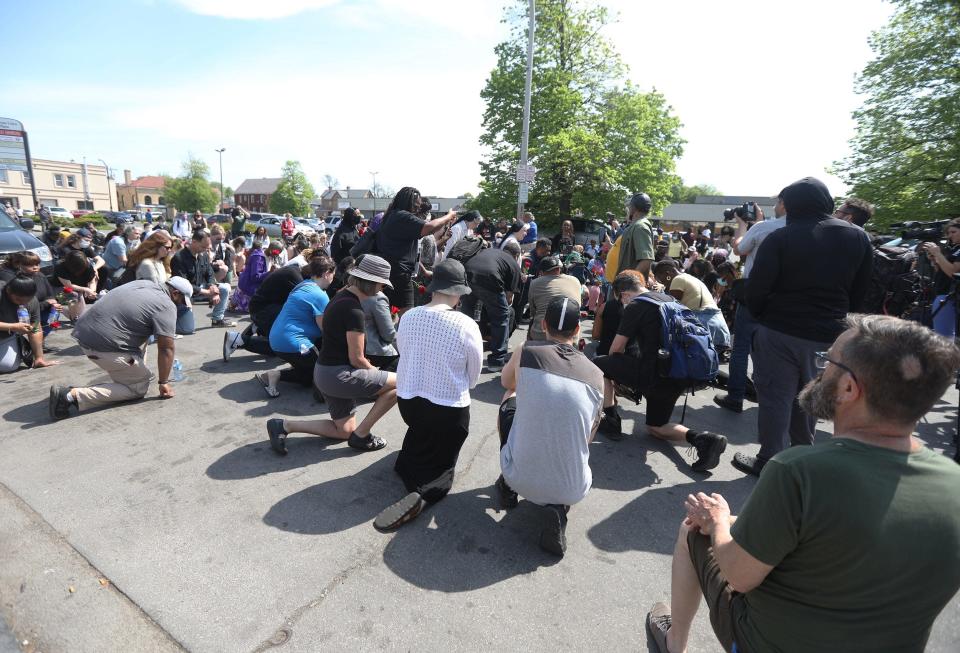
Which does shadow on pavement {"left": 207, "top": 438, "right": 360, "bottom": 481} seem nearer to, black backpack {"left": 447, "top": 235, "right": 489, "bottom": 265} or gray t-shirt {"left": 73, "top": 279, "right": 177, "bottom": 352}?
gray t-shirt {"left": 73, "top": 279, "right": 177, "bottom": 352}

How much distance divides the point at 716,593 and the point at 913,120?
72.6 ft

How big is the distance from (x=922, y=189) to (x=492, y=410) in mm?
19717

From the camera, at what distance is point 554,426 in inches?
107

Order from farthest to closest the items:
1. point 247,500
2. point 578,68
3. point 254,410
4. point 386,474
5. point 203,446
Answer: point 578,68 → point 254,410 → point 203,446 → point 386,474 → point 247,500

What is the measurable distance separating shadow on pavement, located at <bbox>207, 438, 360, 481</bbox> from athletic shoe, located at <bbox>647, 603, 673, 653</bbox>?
2550 mm

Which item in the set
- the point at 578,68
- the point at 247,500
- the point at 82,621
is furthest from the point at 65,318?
the point at 578,68

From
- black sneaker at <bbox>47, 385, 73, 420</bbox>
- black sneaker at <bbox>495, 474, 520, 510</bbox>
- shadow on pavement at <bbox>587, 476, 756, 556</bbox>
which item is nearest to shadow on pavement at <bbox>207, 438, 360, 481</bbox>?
black sneaker at <bbox>495, 474, 520, 510</bbox>

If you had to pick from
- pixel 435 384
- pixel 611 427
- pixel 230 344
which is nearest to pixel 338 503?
pixel 435 384

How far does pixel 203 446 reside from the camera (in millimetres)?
4043

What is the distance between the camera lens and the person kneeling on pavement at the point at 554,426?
107 inches

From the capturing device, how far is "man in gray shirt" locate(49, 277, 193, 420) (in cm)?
442

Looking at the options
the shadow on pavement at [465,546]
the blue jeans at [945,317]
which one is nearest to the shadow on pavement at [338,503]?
the shadow on pavement at [465,546]

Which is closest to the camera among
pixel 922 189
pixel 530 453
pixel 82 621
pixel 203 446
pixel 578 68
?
pixel 82 621

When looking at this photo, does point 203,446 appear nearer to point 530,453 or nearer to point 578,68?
point 530,453
